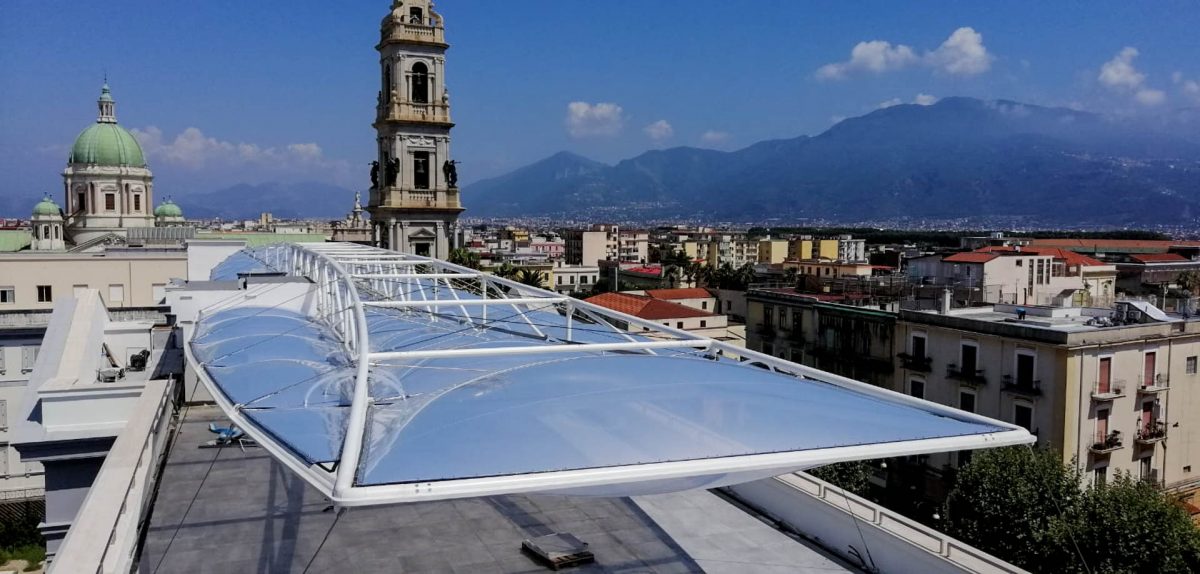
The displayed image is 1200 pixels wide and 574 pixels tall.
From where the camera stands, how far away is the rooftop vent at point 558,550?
938 centimetres

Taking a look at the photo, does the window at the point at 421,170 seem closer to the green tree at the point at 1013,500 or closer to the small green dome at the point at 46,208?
the green tree at the point at 1013,500

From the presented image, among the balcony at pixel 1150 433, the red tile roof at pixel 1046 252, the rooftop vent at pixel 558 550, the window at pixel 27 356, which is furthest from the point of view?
the red tile roof at pixel 1046 252

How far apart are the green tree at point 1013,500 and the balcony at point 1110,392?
15.5ft

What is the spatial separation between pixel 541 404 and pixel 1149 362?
91.6 ft

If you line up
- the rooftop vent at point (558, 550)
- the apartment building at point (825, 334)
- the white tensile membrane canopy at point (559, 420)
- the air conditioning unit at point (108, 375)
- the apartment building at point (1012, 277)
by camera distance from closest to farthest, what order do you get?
the white tensile membrane canopy at point (559, 420) → the rooftop vent at point (558, 550) → the air conditioning unit at point (108, 375) → the apartment building at point (825, 334) → the apartment building at point (1012, 277)

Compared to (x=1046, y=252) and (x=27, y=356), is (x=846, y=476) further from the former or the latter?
(x=1046, y=252)

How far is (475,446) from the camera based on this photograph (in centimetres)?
667

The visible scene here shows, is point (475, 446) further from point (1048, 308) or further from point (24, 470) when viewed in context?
point (24, 470)

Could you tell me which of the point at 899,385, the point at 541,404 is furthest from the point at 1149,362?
the point at 541,404

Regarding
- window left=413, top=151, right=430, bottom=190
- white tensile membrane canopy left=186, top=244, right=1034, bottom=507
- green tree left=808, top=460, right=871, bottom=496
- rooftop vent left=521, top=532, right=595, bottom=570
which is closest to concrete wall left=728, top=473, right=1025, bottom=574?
white tensile membrane canopy left=186, top=244, right=1034, bottom=507

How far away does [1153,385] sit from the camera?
95.7ft

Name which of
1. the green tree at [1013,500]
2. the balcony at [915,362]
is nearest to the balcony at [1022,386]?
the balcony at [915,362]

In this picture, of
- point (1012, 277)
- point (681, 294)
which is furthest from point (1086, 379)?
point (681, 294)

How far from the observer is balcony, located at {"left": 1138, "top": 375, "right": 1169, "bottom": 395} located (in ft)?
93.7
